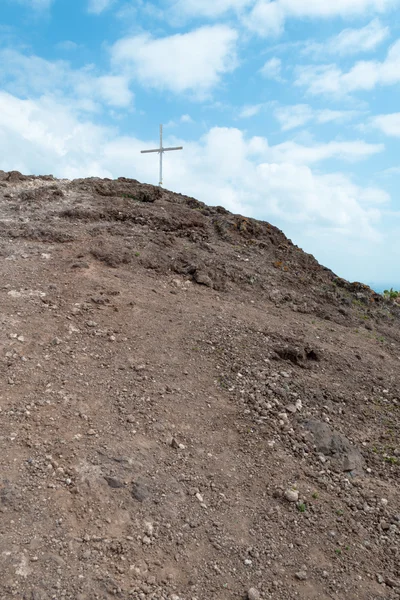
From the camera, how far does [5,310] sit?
23.8 ft

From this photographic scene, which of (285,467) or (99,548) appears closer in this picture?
(99,548)

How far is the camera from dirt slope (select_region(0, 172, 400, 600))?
4.54 m

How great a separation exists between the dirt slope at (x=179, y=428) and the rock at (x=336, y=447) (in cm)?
3

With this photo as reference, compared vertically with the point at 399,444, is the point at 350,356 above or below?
above

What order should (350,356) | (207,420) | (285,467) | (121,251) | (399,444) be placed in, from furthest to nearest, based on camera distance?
(121,251) → (350,356) → (399,444) → (207,420) → (285,467)

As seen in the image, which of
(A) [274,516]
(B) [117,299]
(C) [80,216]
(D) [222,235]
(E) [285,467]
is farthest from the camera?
(D) [222,235]

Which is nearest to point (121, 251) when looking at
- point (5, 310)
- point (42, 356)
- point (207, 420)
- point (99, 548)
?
point (5, 310)

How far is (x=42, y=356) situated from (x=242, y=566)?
3782 millimetres

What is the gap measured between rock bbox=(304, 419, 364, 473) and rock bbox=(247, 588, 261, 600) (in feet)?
7.51

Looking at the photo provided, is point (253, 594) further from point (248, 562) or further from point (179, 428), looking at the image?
point (179, 428)

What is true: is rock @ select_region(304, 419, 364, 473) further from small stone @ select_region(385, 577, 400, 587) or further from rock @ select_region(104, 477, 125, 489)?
rock @ select_region(104, 477, 125, 489)

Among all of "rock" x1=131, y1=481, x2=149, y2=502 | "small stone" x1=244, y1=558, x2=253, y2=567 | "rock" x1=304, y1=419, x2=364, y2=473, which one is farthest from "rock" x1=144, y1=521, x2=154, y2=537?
"rock" x1=304, y1=419, x2=364, y2=473

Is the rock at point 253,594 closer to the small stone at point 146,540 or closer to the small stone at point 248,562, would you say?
the small stone at point 248,562

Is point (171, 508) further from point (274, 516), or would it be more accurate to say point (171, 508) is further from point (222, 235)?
point (222, 235)
